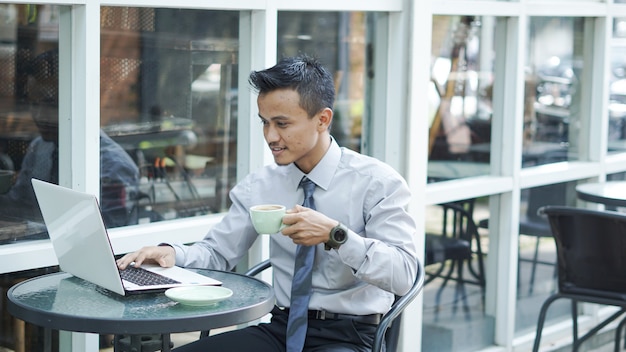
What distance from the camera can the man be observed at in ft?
8.91

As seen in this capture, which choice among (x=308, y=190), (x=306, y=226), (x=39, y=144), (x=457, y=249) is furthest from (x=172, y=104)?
(x=457, y=249)

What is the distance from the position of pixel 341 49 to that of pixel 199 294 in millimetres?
2556

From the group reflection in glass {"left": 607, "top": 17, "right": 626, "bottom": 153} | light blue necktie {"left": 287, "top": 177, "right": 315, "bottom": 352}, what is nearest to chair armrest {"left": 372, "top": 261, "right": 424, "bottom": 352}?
light blue necktie {"left": 287, "top": 177, "right": 315, "bottom": 352}

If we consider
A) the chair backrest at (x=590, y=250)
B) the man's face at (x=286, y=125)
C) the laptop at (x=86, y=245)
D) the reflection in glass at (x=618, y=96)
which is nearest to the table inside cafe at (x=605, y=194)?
the chair backrest at (x=590, y=250)

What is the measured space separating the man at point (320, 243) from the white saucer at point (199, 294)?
0.28 m

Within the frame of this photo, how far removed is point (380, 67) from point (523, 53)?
0.89 metres

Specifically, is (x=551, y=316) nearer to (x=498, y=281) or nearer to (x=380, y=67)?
(x=498, y=281)

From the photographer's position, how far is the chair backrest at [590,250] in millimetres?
3877

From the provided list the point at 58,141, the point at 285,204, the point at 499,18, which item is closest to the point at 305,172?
the point at 285,204

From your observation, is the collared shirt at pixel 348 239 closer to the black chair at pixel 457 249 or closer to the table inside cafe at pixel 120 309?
the table inside cafe at pixel 120 309

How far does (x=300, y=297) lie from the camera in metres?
2.79

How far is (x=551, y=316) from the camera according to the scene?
516 centimetres

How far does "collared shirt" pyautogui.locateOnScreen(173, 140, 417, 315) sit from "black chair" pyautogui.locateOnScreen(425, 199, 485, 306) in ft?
4.95

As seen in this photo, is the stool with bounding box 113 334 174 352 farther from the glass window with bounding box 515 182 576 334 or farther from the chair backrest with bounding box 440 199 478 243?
the glass window with bounding box 515 182 576 334
